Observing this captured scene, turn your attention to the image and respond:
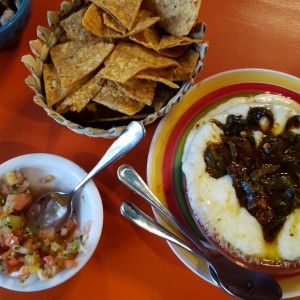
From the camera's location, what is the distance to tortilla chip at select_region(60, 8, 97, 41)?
1.33 m

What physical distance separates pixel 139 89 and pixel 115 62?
111 mm

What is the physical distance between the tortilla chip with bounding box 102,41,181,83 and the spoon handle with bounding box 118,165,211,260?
0.29 metres

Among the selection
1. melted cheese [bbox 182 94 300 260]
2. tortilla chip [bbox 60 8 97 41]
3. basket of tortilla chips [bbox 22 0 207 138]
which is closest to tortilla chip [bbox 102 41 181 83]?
basket of tortilla chips [bbox 22 0 207 138]

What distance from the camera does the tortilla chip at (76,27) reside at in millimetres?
1334

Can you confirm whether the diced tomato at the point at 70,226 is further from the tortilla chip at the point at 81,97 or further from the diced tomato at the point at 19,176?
the tortilla chip at the point at 81,97

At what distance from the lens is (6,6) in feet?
4.75

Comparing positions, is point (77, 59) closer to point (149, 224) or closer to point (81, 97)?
point (81, 97)

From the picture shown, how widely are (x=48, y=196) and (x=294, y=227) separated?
2.42 feet

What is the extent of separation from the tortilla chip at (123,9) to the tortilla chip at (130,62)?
0.07m

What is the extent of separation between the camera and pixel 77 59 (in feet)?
4.34

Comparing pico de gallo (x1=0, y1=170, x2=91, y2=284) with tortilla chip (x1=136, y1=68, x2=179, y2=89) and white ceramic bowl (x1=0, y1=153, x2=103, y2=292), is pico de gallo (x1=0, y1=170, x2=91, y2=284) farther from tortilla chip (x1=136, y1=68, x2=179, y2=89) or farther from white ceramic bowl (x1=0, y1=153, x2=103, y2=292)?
tortilla chip (x1=136, y1=68, x2=179, y2=89)

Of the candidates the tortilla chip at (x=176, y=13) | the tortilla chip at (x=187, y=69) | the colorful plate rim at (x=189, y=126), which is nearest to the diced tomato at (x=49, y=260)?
the colorful plate rim at (x=189, y=126)

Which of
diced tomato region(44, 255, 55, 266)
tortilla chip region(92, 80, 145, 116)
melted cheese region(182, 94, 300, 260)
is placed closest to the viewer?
melted cheese region(182, 94, 300, 260)

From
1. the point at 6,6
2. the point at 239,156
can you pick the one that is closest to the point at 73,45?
the point at 6,6
